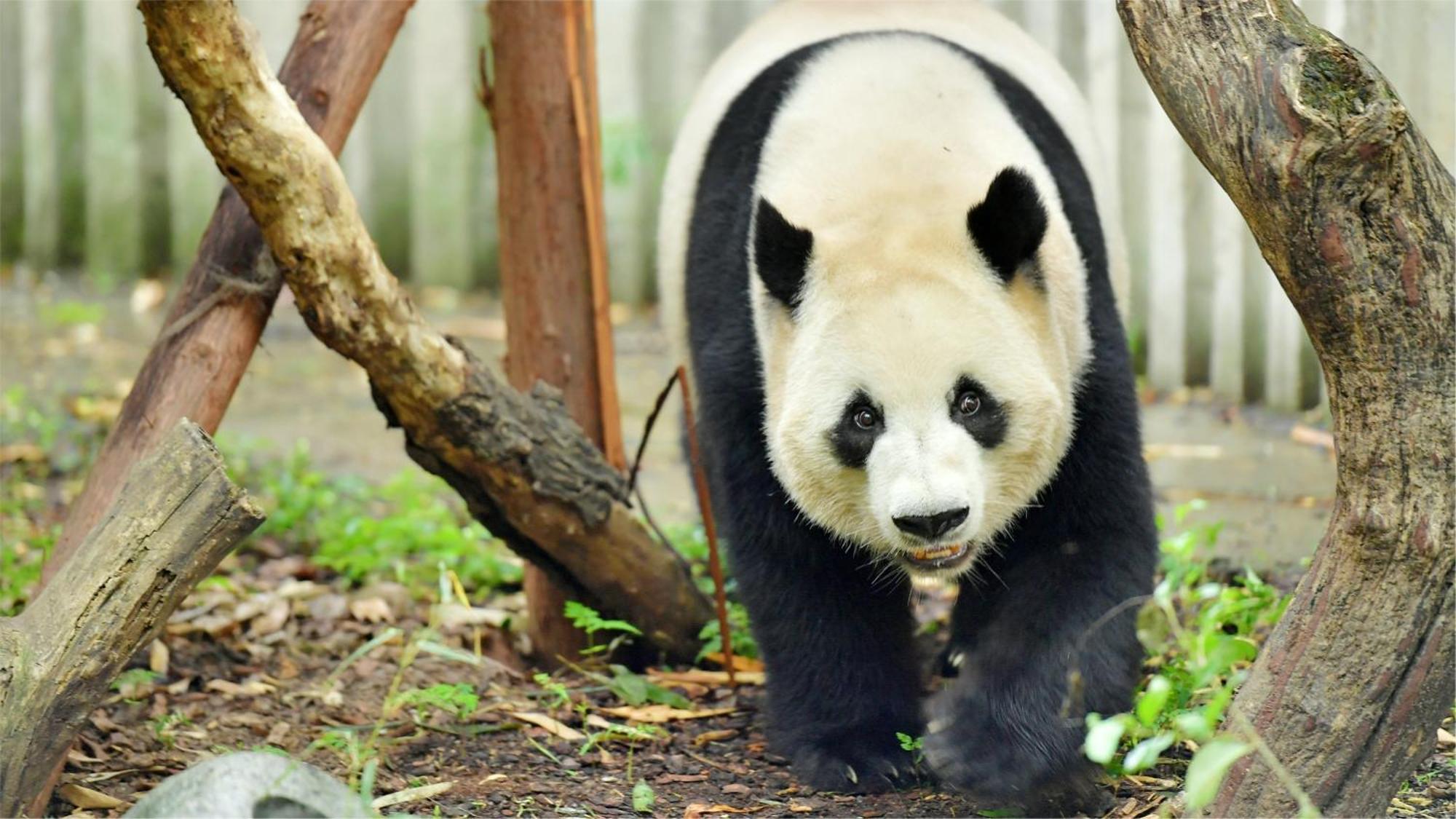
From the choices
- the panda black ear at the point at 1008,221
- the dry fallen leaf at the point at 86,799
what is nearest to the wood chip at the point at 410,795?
the dry fallen leaf at the point at 86,799

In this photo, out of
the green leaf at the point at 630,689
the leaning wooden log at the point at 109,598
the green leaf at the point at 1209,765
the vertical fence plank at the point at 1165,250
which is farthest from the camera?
the vertical fence plank at the point at 1165,250

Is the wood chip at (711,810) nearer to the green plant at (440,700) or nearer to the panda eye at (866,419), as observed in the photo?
the green plant at (440,700)

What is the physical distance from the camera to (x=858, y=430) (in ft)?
11.2

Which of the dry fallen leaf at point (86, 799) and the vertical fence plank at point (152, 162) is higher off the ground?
the vertical fence plank at point (152, 162)

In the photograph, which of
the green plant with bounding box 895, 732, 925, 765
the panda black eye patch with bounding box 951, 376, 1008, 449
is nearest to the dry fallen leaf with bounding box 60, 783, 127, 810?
the green plant with bounding box 895, 732, 925, 765

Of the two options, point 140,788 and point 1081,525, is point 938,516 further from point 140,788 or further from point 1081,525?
point 140,788

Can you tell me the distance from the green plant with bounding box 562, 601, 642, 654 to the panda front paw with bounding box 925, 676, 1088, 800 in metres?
1.02

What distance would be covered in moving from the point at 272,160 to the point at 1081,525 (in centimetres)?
209

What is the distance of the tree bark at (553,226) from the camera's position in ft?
14.4

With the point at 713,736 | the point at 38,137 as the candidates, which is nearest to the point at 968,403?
the point at 713,736

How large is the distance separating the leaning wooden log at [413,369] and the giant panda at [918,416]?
1.36 feet

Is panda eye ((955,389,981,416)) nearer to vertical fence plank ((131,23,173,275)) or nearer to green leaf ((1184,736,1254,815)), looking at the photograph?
green leaf ((1184,736,1254,815))

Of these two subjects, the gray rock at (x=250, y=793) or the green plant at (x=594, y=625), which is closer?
the gray rock at (x=250, y=793)

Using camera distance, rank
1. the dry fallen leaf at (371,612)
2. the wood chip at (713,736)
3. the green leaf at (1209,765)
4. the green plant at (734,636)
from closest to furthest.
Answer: the green leaf at (1209,765) → the wood chip at (713,736) → the green plant at (734,636) → the dry fallen leaf at (371,612)
